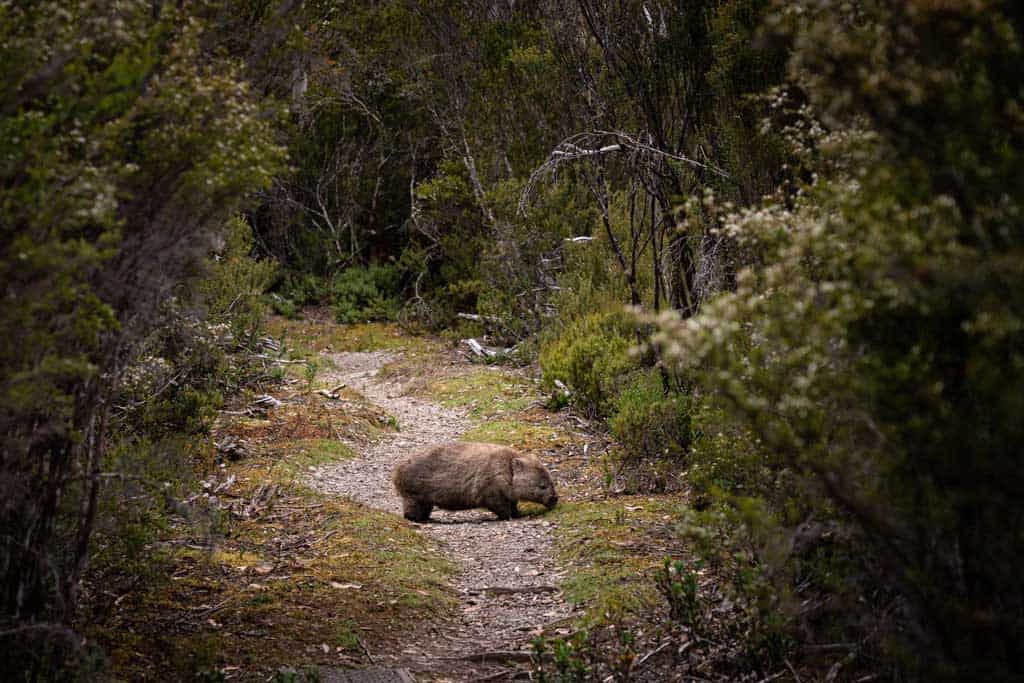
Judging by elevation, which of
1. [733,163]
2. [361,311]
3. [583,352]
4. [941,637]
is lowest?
[361,311]

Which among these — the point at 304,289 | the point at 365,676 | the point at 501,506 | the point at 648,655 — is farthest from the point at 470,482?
the point at 304,289

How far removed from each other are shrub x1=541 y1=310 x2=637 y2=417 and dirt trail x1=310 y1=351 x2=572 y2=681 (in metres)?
1.64

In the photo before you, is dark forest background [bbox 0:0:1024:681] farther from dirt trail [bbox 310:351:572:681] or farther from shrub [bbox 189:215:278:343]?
shrub [bbox 189:215:278:343]

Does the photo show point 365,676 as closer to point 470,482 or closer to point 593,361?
point 470,482

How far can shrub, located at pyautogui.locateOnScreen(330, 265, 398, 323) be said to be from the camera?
20.0m

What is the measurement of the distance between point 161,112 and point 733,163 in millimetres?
5197

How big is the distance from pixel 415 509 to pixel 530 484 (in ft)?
3.78

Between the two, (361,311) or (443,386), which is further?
(361,311)

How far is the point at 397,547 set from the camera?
23.9 feet

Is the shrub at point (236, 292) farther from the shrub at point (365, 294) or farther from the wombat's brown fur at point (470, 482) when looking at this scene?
the shrub at point (365, 294)

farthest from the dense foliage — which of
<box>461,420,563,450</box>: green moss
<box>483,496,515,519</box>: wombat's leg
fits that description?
<box>461,420,563,450</box>: green moss

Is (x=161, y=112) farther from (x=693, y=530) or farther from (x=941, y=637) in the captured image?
(x=941, y=637)

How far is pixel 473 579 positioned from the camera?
6898mm

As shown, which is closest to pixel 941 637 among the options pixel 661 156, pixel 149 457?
pixel 149 457
